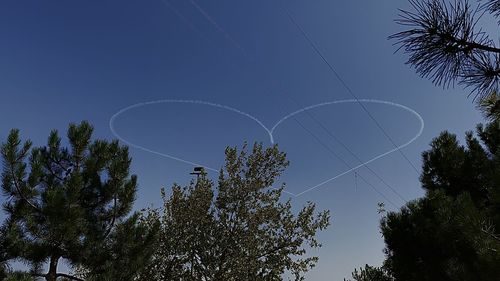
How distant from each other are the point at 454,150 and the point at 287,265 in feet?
23.0

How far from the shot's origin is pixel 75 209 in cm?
845

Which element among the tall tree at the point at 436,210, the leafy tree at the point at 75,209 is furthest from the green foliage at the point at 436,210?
the leafy tree at the point at 75,209

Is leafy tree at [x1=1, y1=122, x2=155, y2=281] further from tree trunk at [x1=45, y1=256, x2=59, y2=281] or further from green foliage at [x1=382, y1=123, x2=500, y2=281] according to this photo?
green foliage at [x1=382, y1=123, x2=500, y2=281]

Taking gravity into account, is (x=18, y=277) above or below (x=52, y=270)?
below

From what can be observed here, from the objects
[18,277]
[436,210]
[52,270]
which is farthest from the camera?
[436,210]

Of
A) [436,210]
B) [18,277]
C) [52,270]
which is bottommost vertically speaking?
[18,277]

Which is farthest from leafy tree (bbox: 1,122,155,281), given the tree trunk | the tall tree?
the tall tree

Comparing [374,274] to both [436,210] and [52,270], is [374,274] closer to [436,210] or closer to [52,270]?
[436,210]

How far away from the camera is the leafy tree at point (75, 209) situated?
8.29 metres

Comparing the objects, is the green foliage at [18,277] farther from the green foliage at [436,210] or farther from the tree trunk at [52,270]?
the green foliage at [436,210]

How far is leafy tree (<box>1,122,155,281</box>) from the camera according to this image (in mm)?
8289

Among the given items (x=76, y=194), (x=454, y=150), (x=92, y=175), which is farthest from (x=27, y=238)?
(x=454, y=150)

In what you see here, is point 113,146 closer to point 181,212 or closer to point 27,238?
point 27,238

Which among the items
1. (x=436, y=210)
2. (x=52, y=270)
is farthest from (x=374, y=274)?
(x=52, y=270)
